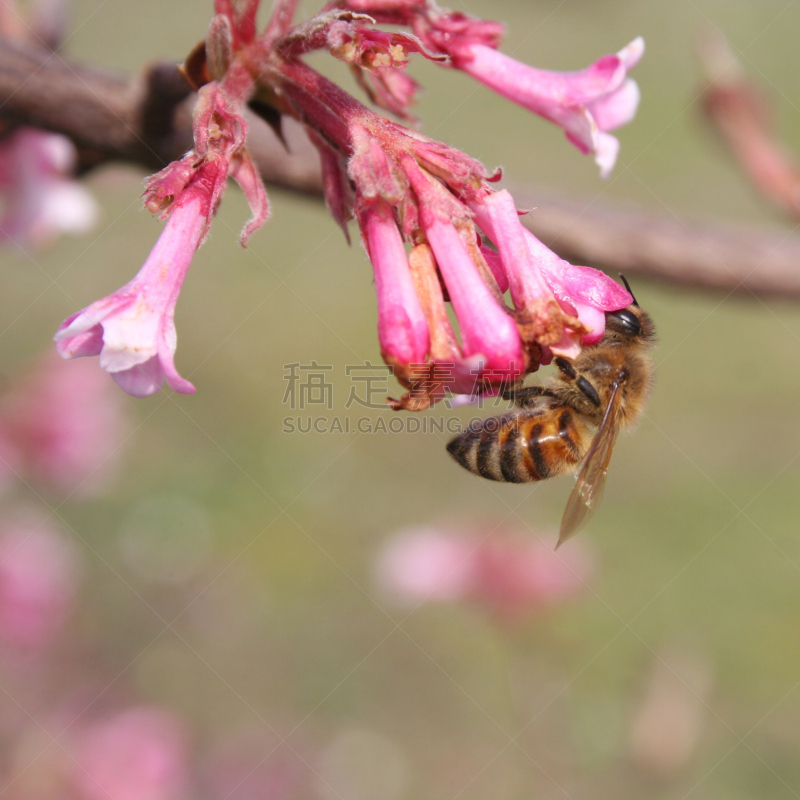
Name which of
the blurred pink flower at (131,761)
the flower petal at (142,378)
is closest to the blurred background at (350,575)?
the blurred pink flower at (131,761)

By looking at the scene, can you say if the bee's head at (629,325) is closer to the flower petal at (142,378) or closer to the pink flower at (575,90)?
the pink flower at (575,90)

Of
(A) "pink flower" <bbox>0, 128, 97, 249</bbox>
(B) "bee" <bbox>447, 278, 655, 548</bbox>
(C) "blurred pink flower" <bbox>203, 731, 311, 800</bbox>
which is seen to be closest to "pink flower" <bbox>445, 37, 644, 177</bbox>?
(B) "bee" <bbox>447, 278, 655, 548</bbox>

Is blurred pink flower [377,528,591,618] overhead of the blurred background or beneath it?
overhead

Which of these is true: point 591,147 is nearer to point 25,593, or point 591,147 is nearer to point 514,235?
point 514,235

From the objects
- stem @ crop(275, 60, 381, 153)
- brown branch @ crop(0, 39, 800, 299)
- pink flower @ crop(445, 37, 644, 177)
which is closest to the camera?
stem @ crop(275, 60, 381, 153)

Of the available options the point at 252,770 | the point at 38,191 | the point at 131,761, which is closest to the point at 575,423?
the point at 38,191

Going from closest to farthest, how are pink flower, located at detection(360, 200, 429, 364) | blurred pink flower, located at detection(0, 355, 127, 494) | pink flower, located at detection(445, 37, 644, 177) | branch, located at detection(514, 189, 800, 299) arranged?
pink flower, located at detection(360, 200, 429, 364) < pink flower, located at detection(445, 37, 644, 177) < branch, located at detection(514, 189, 800, 299) < blurred pink flower, located at detection(0, 355, 127, 494)

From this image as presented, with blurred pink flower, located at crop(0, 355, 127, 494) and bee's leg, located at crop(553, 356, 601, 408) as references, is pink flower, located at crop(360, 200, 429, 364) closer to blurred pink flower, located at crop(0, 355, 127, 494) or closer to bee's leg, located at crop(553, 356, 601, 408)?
bee's leg, located at crop(553, 356, 601, 408)

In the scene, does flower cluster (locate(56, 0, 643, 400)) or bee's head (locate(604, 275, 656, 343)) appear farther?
bee's head (locate(604, 275, 656, 343))
